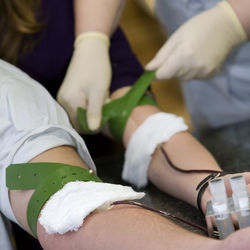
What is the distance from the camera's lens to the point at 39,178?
57cm

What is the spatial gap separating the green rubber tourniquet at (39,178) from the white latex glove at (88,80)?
9.7 inches

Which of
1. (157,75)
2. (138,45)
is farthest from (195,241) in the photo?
(138,45)

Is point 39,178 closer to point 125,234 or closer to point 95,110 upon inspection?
point 125,234

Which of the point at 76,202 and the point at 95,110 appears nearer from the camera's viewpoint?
the point at 76,202

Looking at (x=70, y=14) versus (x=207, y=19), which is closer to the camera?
(x=207, y=19)

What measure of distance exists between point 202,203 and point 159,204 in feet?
0.26

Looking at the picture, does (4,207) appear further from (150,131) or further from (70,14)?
(70,14)

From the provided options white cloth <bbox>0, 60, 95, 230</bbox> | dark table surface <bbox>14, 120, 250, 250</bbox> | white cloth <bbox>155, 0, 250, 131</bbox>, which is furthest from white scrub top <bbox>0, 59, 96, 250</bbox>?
white cloth <bbox>155, 0, 250, 131</bbox>

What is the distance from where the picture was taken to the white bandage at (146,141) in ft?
2.46

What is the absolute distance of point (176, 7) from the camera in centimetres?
97

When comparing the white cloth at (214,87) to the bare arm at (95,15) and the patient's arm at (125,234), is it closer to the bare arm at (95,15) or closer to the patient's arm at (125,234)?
the bare arm at (95,15)

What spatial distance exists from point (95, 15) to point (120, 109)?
0.66ft

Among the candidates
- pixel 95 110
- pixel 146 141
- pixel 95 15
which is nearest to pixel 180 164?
pixel 146 141

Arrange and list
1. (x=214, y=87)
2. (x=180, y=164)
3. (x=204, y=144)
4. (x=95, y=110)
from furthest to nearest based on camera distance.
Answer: (x=214, y=87) → (x=204, y=144) → (x=95, y=110) → (x=180, y=164)
